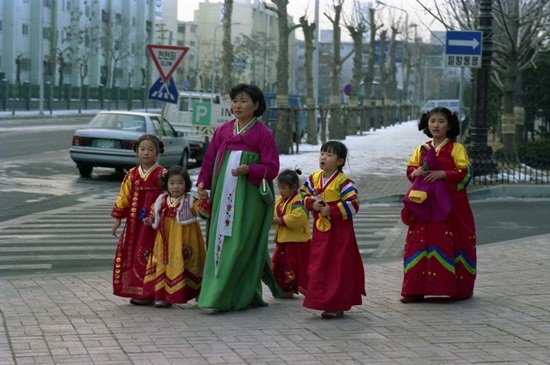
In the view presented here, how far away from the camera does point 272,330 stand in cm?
713

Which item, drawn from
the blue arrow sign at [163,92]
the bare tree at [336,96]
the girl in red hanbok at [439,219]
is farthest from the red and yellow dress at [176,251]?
the bare tree at [336,96]

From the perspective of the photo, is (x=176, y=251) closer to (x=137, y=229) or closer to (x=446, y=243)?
(x=137, y=229)

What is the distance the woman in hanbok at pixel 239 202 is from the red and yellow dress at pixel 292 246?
0.74 m

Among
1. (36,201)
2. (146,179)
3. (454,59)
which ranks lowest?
(36,201)

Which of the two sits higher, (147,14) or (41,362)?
(147,14)

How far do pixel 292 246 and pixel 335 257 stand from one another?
1196mm

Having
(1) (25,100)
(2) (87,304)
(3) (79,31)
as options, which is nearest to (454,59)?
(2) (87,304)

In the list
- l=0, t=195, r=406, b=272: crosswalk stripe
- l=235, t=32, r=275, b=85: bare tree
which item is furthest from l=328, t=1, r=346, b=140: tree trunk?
l=235, t=32, r=275, b=85: bare tree

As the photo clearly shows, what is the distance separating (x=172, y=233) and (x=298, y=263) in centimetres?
125

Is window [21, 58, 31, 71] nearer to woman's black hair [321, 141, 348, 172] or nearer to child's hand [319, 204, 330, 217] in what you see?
woman's black hair [321, 141, 348, 172]

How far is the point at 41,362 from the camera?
6.00m

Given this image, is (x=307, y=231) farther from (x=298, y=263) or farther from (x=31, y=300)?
(x=31, y=300)

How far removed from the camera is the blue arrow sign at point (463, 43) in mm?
18625

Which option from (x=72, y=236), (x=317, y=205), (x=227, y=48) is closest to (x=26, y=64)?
(x=227, y=48)
